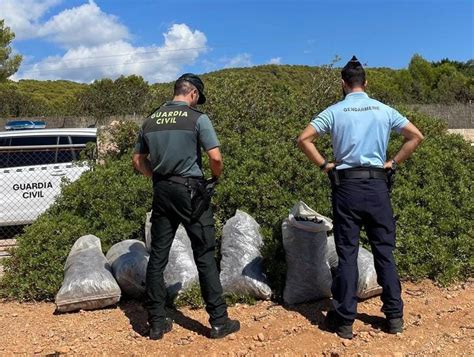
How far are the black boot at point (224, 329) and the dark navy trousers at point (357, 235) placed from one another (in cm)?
76

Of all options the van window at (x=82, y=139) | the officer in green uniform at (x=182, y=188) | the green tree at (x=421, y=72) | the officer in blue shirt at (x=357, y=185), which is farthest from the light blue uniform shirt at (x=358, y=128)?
the green tree at (x=421, y=72)

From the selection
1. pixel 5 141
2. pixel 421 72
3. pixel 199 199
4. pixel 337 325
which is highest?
pixel 421 72

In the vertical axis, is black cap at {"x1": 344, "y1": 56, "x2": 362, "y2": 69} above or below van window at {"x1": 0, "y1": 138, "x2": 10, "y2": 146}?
above

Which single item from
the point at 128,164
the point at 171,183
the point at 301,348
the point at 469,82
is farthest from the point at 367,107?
the point at 469,82

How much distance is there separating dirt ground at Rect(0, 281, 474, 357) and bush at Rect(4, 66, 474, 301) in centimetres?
34

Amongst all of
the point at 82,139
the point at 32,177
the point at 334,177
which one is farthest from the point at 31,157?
the point at 334,177

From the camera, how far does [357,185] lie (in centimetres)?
340

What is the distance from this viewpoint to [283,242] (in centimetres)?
420

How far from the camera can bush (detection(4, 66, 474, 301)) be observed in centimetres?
466

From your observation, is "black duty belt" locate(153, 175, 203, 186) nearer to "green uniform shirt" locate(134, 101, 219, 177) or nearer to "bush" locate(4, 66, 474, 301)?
"green uniform shirt" locate(134, 101, 219, 177)

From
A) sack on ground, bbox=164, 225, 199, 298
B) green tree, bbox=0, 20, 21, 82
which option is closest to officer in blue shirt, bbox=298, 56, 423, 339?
sack on ground, bbox=164, 225, 199, 298

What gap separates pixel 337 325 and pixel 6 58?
27331 mm

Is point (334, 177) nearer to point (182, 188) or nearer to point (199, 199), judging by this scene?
point (199, 199)

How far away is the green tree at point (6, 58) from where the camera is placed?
2602 centimetres
